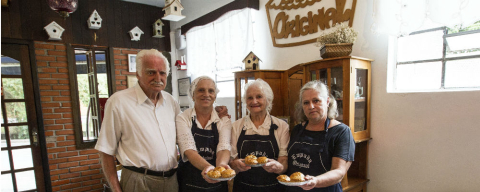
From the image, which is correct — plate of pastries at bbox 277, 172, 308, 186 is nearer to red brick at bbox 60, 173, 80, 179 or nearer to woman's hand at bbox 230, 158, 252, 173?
woman's hand at bbox 230, 158, 252, 173

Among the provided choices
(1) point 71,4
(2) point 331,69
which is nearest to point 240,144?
(2) point 331,69

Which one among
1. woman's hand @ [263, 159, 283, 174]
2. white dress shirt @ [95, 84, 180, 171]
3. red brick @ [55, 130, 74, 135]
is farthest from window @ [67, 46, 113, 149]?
woman's hand @ [263, 159, 283, 174]

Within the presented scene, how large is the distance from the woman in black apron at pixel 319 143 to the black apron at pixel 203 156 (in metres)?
0.53

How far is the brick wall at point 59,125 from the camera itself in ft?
11.7

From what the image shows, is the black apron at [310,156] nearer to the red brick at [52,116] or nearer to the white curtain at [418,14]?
the white curtain at [418,14]

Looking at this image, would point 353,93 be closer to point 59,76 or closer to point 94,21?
point 94,21

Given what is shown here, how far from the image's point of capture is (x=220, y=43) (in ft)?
12.2

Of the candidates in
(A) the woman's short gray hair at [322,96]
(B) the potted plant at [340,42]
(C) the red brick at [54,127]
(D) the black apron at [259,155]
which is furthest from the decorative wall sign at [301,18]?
(C) the red brick at [54,127]

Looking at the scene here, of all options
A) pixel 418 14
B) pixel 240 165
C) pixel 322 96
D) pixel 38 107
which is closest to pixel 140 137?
pixel 240 165

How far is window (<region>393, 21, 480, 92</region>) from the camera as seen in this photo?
5.75ft

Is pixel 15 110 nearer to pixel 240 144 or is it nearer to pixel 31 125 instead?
pixel 31 125

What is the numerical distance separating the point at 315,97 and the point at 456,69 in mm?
1203

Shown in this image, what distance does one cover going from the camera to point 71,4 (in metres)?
3.07

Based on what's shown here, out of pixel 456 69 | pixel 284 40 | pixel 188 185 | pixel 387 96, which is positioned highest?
pixel 284 40
